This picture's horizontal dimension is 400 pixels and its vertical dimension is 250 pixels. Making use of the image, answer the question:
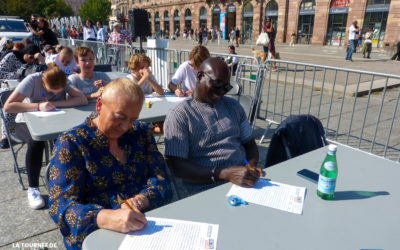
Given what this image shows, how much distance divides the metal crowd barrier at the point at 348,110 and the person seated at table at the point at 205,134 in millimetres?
2416

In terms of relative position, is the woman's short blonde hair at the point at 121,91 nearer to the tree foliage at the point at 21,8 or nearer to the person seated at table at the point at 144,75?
the person seated at table at the point at 144,75

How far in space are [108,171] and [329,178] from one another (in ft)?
4.00

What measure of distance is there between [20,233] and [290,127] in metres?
2.52

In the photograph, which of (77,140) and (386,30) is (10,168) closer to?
(77,140)

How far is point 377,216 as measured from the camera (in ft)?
4.55

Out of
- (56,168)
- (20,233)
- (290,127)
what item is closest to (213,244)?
(56,168)

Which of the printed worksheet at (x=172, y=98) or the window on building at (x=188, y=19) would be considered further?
the window on building at (x=188, y=19)

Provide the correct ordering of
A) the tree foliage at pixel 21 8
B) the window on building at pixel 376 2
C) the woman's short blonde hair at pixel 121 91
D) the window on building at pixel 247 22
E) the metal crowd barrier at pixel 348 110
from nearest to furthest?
the woman's short blonde hair at pixel 121 91
the metal crowd barrier at pixel 348 110
the window on building at pixel 376 2
the tree foliage at pixel 21 8
the window on building at pixel 247 22

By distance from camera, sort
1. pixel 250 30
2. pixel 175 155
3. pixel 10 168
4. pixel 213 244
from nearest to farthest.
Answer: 1. pixel 213 244
2. pixel 175 155
3. pixel 10 168
4. pixel 250 30

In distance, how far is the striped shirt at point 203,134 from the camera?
1985 mm

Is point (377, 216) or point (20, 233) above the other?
point (377, 216)

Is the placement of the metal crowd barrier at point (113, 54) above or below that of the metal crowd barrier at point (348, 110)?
above

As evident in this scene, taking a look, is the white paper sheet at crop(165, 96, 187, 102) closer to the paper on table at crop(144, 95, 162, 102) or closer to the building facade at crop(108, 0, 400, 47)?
the paper on table at crop(144, 95, 162, 102)

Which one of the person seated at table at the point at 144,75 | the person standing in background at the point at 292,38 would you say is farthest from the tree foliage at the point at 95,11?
the person seated at table at the point at 144,75
